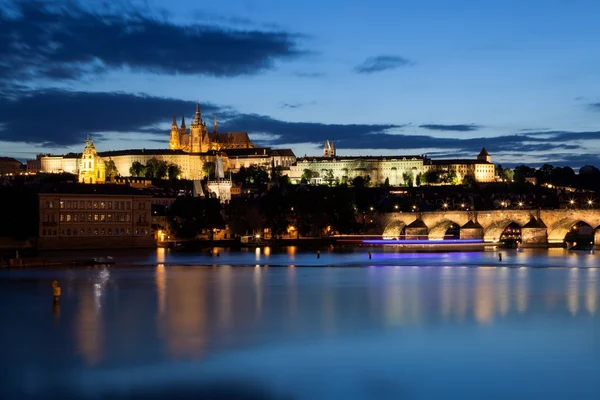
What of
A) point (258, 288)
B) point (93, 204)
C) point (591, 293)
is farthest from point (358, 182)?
point (591, 293)

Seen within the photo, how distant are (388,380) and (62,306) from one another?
15.8 metres

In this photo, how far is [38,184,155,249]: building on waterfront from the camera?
75.2 metres

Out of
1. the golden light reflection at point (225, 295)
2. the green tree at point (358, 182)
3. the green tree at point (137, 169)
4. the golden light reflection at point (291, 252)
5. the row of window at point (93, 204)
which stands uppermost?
the green tree at point (137, 169)

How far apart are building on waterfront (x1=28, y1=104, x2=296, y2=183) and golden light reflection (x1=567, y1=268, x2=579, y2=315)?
13285 centimetres

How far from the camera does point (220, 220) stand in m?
89.6

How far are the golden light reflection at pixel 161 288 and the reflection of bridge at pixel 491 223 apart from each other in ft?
118

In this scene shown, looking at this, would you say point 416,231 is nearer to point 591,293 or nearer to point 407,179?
point 591,293

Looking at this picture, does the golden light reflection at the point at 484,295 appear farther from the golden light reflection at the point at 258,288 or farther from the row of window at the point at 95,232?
the row of window at the point at 95,232

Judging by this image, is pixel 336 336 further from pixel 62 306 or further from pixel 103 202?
A: pixel 103 202

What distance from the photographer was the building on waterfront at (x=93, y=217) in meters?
75.2

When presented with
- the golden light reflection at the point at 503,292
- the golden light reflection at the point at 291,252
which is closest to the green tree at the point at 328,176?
the golden light reflection at the point at 291,252

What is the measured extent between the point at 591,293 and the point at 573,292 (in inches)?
31.8

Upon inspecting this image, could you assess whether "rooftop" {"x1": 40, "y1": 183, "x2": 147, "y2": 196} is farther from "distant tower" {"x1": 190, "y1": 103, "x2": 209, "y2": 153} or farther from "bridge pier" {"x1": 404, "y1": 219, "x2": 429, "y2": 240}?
"distant tower" {"x1": 190, "y1": 103, "x2": 209, "y2": 153}

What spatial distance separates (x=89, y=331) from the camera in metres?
26.3
